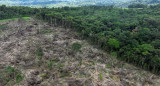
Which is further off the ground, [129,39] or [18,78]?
[129,39]

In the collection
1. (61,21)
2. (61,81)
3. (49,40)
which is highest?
(61,21)

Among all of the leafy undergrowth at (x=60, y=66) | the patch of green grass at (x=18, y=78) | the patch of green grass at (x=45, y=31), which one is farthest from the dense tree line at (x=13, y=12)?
the patch of green grass at (x=18, y=78)

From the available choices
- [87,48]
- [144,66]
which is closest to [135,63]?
[144,66]

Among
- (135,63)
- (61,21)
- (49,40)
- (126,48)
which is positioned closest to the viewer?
(135,63)

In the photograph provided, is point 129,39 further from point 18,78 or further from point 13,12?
point 13,12

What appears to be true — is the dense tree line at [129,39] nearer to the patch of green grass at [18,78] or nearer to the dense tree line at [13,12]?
the dense tree line at [13,12]

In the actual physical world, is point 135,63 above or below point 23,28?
below

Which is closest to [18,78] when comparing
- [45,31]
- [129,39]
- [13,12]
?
[129,39]

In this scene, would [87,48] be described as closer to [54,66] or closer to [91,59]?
[91,59]
